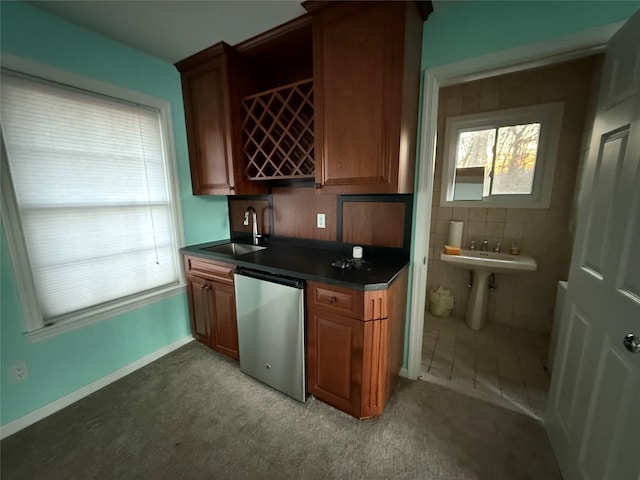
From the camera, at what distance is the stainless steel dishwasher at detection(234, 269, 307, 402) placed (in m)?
1.54

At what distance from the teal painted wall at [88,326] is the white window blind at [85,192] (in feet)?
0.46

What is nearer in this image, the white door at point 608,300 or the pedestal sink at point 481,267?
the white door at point 608,300

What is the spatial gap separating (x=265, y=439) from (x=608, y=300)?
1.80 m

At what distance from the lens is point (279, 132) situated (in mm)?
1896

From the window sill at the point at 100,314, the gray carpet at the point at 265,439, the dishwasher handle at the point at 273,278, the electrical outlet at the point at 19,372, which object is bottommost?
the gray carpet at the point at 265,439

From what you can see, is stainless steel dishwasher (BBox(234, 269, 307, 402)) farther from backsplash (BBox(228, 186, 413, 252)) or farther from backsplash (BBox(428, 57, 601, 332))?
backsplash (BBox(428, 57, 601, 332))

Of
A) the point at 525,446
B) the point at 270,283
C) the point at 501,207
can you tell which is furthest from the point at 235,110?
the point at 525,446

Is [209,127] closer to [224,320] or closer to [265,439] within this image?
[224,320]

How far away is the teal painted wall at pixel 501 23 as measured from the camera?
3.76 ft

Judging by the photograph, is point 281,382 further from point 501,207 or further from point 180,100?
point 501,207

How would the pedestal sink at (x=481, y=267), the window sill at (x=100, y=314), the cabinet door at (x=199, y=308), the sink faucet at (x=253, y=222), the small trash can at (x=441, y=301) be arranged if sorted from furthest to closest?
the small trash can at (x=441, y=301) < the sink faucet at (x=253, y=222) < the pedestal sink at (x=481, y=267) < the cabinet door at (x=199, y=308) < the window sill at (x=100, y=314)

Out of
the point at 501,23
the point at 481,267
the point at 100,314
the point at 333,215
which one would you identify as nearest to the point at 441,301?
the point at 481,267

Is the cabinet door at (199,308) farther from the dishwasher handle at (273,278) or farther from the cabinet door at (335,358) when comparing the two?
the cabinet door at (335,358)

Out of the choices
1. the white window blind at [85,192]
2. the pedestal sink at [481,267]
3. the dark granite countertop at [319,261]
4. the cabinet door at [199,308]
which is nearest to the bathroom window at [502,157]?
the pedestal sink at [481,267]
